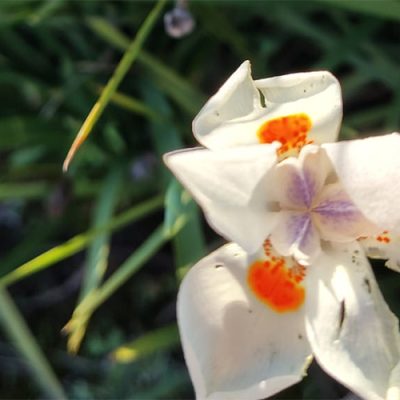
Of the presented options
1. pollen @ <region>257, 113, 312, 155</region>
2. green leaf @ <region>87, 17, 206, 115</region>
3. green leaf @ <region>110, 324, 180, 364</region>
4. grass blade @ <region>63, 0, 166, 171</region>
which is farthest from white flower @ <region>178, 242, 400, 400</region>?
green leaf @ <region>87, 17, 206, 115</region>

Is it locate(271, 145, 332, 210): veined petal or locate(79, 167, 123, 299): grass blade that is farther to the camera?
locate(79, 167, 123, 299): grass blade

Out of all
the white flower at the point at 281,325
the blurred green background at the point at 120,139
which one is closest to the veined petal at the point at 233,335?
the white flower at the point at 281,325

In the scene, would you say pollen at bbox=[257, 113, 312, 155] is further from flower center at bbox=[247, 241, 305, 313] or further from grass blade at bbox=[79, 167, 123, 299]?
grass blade at bbox=[79, 167, 123, 299]

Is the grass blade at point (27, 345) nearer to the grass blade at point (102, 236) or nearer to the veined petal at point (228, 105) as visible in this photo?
the grass blade at point (102, 236)

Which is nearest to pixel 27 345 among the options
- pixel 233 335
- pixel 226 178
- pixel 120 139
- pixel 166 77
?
pixel 120 139

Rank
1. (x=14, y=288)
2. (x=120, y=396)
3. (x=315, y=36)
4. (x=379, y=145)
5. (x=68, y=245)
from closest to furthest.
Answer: (x=379, y=145), (x=68, y=245), (x=315, y=36), (x=120, y=396), (x=14, y=288)

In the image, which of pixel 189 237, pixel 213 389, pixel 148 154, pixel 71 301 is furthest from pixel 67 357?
pixel 213 389

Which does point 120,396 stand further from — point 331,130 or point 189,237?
point 331,130
